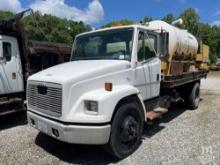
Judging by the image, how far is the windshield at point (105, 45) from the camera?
5.20 meters

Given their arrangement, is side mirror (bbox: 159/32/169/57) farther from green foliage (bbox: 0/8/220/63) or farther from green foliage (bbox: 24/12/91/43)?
green foliage (bbox: 24/12/91/43)

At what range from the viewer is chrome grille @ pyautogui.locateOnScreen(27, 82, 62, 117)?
13.7 ft

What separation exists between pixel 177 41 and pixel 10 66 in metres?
4.67

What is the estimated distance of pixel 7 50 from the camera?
670 cm

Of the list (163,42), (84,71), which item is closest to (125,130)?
(84,71)

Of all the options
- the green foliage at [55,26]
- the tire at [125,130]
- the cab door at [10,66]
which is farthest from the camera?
the green foliage at [55,26]

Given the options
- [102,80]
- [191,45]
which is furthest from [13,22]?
[191,45]

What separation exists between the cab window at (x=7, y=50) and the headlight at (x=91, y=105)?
139 inches

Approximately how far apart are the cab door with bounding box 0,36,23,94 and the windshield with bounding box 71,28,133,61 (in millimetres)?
1884

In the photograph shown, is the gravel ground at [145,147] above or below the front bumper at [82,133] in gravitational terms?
below

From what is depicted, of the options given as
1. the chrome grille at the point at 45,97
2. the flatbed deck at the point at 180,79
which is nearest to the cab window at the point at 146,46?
the flatbed deck at the point at 180,79

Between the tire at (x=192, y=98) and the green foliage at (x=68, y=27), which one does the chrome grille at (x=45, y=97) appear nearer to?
the tire at (x=192, y=98)

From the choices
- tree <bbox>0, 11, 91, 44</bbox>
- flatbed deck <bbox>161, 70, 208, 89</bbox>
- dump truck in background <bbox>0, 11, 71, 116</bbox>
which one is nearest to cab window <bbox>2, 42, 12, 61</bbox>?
dump truck in background <bbox>0, 11, 71, 116</bbox>

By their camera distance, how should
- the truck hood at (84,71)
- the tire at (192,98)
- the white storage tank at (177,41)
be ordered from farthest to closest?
1. the tire at (192,98)
2. the white storage tank at (177,41)
3. the truck hood at (84,71)
